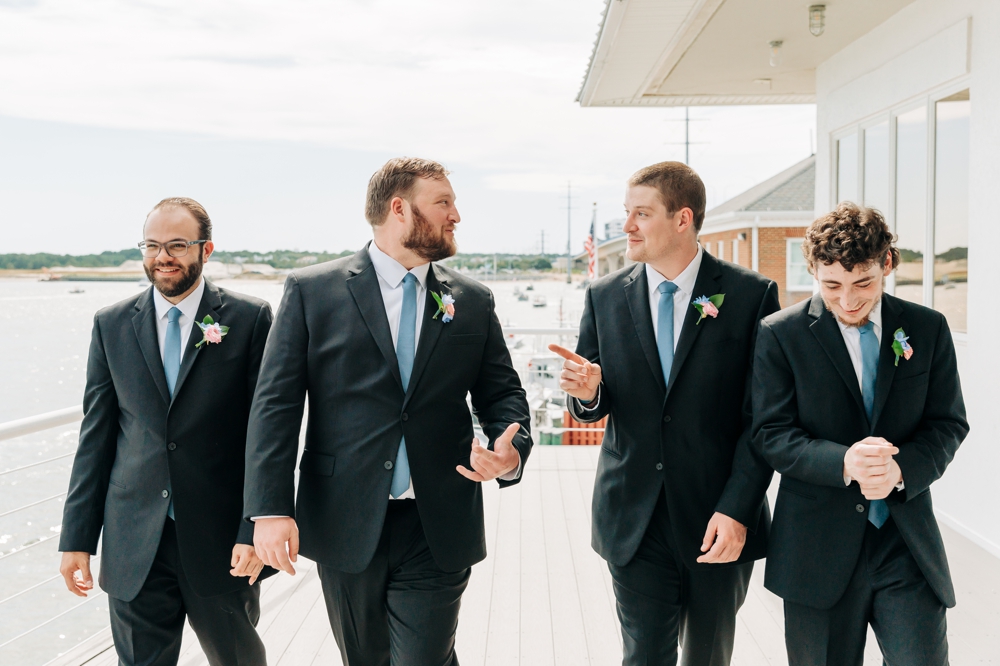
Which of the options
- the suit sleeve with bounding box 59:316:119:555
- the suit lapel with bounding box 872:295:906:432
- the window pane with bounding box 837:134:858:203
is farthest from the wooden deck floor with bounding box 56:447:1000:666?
the window pane with bounding box 837:134:858:203

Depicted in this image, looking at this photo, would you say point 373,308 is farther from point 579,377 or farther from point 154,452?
point 154,452

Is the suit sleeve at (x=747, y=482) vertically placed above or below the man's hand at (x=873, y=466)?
below

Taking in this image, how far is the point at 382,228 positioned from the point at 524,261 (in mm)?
41801

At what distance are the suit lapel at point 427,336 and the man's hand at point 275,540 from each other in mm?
424

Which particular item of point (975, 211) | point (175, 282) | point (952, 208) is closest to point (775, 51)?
point (952, 208)

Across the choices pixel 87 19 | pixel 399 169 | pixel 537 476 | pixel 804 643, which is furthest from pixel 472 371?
pixel 87 19

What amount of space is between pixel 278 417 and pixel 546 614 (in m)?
2.16

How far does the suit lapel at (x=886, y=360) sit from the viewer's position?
6.50 feet

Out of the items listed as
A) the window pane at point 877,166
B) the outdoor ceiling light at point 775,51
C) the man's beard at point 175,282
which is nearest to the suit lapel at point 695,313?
the man's beard at point 175,282

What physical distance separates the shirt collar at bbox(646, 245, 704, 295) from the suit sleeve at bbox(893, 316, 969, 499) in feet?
2.13

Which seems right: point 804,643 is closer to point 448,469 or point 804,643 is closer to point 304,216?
point 448,469

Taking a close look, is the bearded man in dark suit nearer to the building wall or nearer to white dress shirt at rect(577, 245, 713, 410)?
white dress shirt at rect(577, 245, 713, 410)

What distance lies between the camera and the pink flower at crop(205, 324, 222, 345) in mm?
2314

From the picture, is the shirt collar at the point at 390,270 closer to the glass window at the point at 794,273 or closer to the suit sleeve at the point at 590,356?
the suit sleeve at the point at 590,356
